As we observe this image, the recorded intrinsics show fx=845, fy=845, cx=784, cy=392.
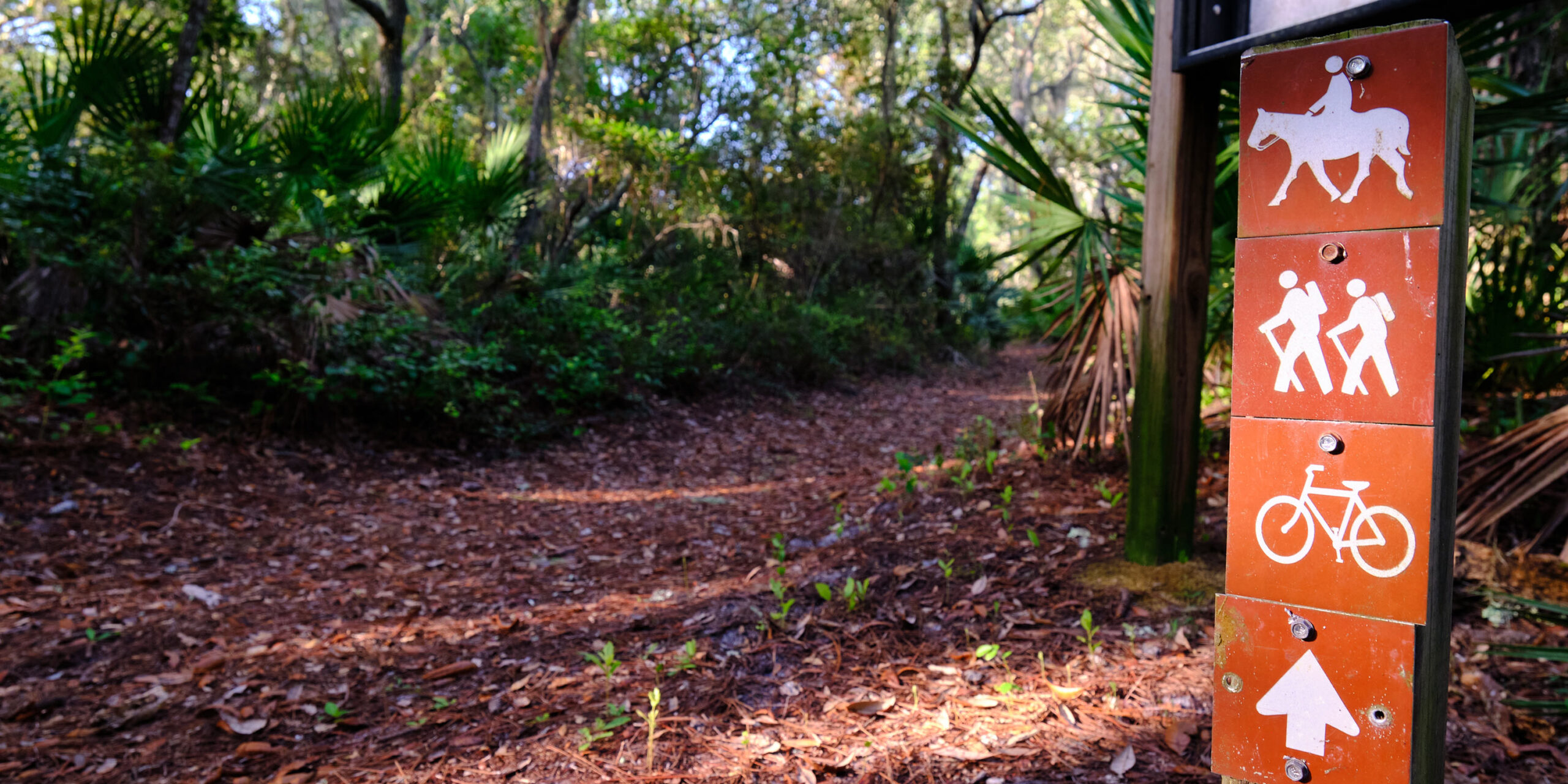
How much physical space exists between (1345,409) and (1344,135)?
0.46m

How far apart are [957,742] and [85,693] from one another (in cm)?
296

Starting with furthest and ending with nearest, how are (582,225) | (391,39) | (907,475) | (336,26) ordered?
(336,26), (582,225), (391,39), (907,475)

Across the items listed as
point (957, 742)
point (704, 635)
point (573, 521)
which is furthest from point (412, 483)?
point (957, 742)


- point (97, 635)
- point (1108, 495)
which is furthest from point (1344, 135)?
point (97, 635)

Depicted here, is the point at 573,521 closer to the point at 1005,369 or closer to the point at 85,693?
the point at 85,693

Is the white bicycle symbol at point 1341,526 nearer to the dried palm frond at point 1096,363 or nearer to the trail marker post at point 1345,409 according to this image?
the trail marker post at point 1345,409

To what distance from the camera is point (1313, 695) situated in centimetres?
143

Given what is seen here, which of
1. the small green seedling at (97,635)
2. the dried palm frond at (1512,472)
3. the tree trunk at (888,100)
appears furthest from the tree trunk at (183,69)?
the tree trunk at (888,100)

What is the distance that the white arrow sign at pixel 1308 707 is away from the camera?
1413 millimetres

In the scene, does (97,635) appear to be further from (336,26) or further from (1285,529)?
(336,26)

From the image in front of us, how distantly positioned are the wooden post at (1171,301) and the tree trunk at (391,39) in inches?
280

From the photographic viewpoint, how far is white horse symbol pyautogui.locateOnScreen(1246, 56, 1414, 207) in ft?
4.48

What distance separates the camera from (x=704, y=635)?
3.33 m

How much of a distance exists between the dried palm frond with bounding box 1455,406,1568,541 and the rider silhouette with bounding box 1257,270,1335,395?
2305mm
